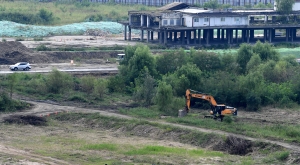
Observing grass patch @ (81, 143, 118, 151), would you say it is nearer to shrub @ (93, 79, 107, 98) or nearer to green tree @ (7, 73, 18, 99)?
shrub @ (93, 79, 107, 98)

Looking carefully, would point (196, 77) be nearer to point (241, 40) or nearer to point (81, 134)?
point (81, 134)

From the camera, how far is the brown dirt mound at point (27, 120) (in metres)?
51.0

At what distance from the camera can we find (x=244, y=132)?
1818 inches

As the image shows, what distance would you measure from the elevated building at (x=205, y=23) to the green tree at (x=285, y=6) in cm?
80

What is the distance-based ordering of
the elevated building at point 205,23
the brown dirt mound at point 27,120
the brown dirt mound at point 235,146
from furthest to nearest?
the elevated building at point 205,23, the brown dirt mound at point 27,120, the brown dirt mound at point 235,146

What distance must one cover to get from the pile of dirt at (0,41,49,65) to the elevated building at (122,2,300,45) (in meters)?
22.3

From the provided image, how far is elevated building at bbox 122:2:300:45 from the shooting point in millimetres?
98938

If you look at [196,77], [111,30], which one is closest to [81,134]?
[196,77]

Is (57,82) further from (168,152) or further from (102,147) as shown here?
(168,152)

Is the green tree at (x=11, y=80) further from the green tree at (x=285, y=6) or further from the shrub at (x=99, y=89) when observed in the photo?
the green tree at (x=285, y=6)

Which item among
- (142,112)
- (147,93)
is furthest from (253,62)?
(142,112)

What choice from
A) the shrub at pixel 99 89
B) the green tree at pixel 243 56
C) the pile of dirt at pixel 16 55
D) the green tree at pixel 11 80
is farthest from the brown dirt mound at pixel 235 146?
the pile of dirt at pixel 16 55

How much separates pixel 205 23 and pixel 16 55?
3086cm

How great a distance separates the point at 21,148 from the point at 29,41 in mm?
59828
